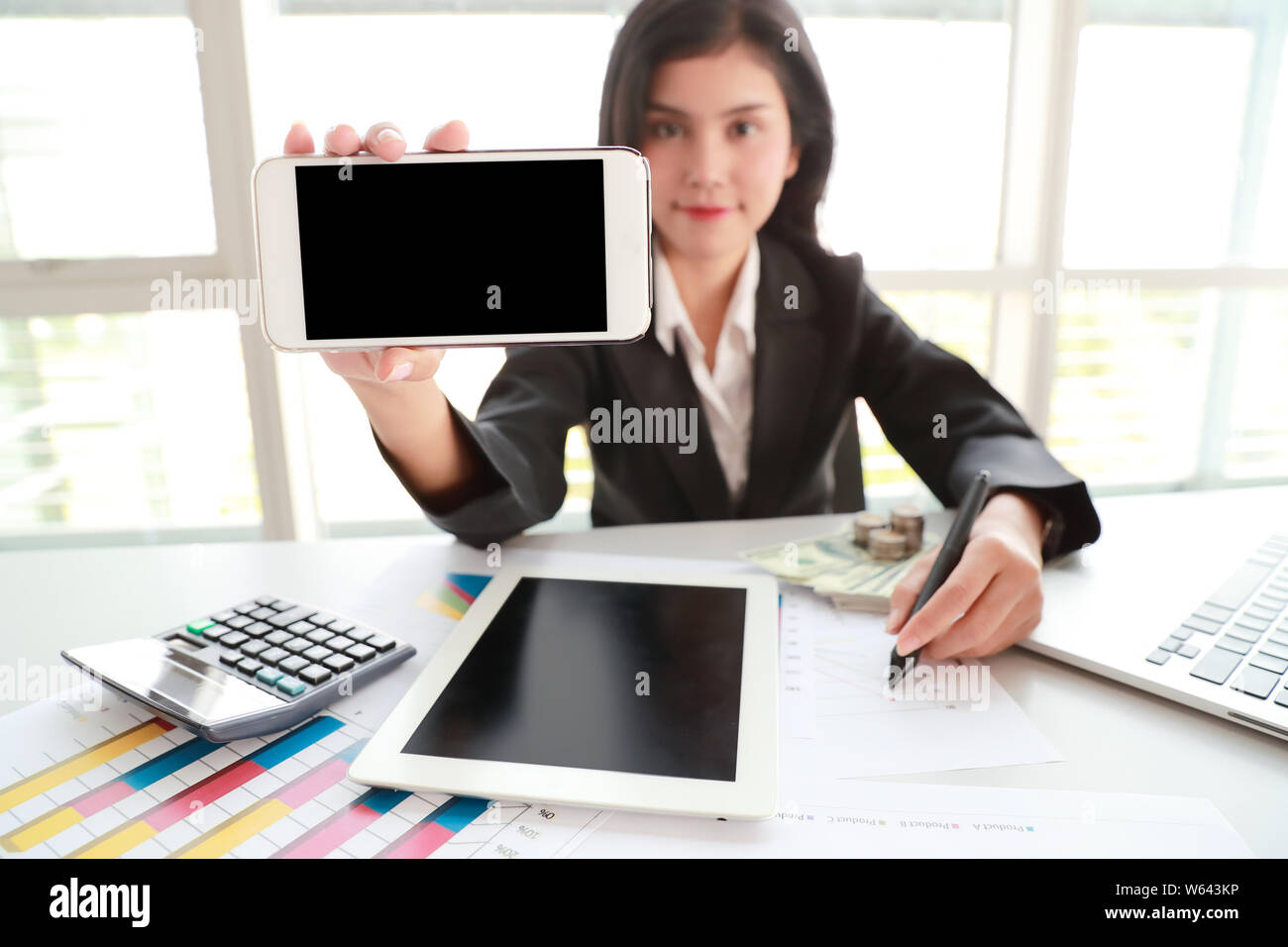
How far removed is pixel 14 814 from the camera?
1.33ft

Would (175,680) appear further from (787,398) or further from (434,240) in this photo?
(787,398)

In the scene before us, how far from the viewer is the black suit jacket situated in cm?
101

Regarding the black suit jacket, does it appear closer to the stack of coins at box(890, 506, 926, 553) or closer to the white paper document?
the stack of coins at box(890, 506, 926, 553)

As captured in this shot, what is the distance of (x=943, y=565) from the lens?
0.57m

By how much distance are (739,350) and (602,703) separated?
2.72 ft

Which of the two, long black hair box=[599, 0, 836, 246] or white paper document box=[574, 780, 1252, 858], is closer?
white paper document box=[574, 780, 1252, 858]

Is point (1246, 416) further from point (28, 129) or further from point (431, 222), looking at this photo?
point (28, 129)

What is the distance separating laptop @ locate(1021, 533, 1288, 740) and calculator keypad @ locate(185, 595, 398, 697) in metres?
0.48

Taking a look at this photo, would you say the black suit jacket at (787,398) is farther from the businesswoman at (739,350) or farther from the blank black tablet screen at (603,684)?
the blank black tablet screen at (603,684)

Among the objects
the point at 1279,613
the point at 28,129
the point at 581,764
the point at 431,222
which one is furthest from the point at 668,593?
the point at 28,129

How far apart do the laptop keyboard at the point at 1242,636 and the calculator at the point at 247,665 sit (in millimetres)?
545

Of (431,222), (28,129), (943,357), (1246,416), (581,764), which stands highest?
(28,129)

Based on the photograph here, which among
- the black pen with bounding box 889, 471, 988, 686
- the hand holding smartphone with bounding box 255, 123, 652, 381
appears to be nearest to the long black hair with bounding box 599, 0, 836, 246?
the hand holding smartphone with bounding box 255, 123, 652, 381
